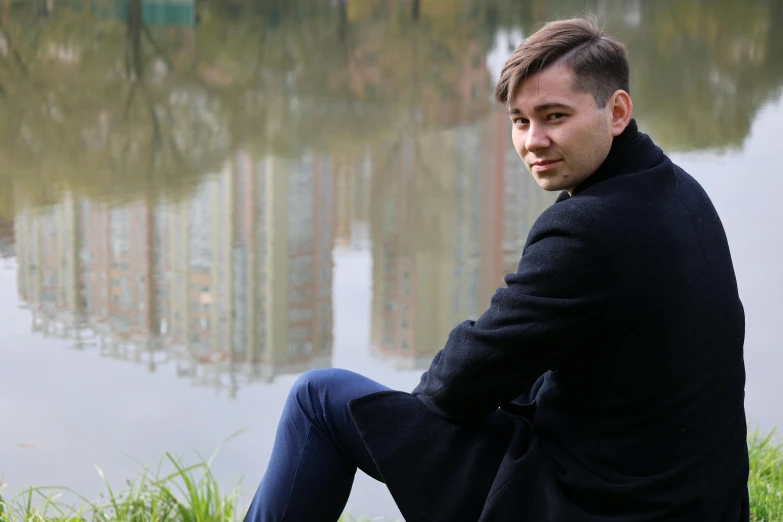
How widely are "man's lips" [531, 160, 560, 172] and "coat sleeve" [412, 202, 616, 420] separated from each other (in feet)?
0.29

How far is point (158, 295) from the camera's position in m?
4.45

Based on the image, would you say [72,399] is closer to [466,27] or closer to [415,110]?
[415,110]

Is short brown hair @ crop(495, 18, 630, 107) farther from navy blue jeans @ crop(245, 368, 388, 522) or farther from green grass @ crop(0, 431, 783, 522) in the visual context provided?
green grass @ crop(0, 431, 783, 522)

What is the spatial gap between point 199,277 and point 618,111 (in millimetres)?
3419

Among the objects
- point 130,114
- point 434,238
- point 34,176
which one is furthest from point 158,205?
point 130,114

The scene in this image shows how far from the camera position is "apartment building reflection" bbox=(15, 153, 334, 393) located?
3.87 meters

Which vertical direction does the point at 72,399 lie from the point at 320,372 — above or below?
below

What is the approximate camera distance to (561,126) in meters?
1.28

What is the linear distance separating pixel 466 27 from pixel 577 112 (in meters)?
11.4

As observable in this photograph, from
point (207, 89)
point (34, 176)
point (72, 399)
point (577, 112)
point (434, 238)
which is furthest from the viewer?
point (207, 89)

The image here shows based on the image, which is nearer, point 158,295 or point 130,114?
point 158,295

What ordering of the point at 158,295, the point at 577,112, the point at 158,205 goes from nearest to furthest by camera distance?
the point at 577,112 → the point at 158,295 → the point at 158,205

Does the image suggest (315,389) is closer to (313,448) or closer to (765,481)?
(313,448)

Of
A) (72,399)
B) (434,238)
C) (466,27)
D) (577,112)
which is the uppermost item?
(466,27)
